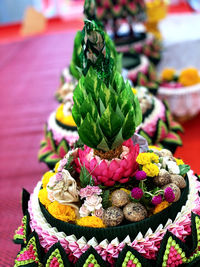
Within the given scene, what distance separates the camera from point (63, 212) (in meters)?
0.84

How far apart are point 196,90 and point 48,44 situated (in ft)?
8.86

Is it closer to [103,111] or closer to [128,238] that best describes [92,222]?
[128,238]

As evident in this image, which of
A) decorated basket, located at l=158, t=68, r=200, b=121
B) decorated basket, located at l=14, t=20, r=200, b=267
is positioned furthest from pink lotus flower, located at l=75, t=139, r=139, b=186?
decorated basket, located at l=158, t=68, r=200, b=121

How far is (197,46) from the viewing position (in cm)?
312

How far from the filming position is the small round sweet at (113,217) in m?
0.79

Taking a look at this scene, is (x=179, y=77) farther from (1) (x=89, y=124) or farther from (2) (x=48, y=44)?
(2) (x=48, y=44)

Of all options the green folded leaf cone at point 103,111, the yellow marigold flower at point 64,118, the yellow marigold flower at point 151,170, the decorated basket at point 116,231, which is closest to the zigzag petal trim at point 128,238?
the decorated basket at point 116,231

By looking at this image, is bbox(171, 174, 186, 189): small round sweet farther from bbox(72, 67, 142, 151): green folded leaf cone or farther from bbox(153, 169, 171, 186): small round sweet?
bbox(72, 67, 142, 151): green folded leaf cone

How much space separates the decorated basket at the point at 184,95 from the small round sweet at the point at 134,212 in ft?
4.45

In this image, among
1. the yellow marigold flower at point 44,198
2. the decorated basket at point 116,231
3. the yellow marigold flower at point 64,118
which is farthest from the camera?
the yellow marigold flower at point 64,118

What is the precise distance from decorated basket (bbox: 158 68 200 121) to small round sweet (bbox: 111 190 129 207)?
134 cm

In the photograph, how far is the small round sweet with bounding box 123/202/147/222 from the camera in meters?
0.78

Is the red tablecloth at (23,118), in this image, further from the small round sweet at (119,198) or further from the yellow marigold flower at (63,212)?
the small round sweet at (119,198)

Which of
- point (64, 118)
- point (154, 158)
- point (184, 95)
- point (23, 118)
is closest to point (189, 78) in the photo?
point (184, 95)
